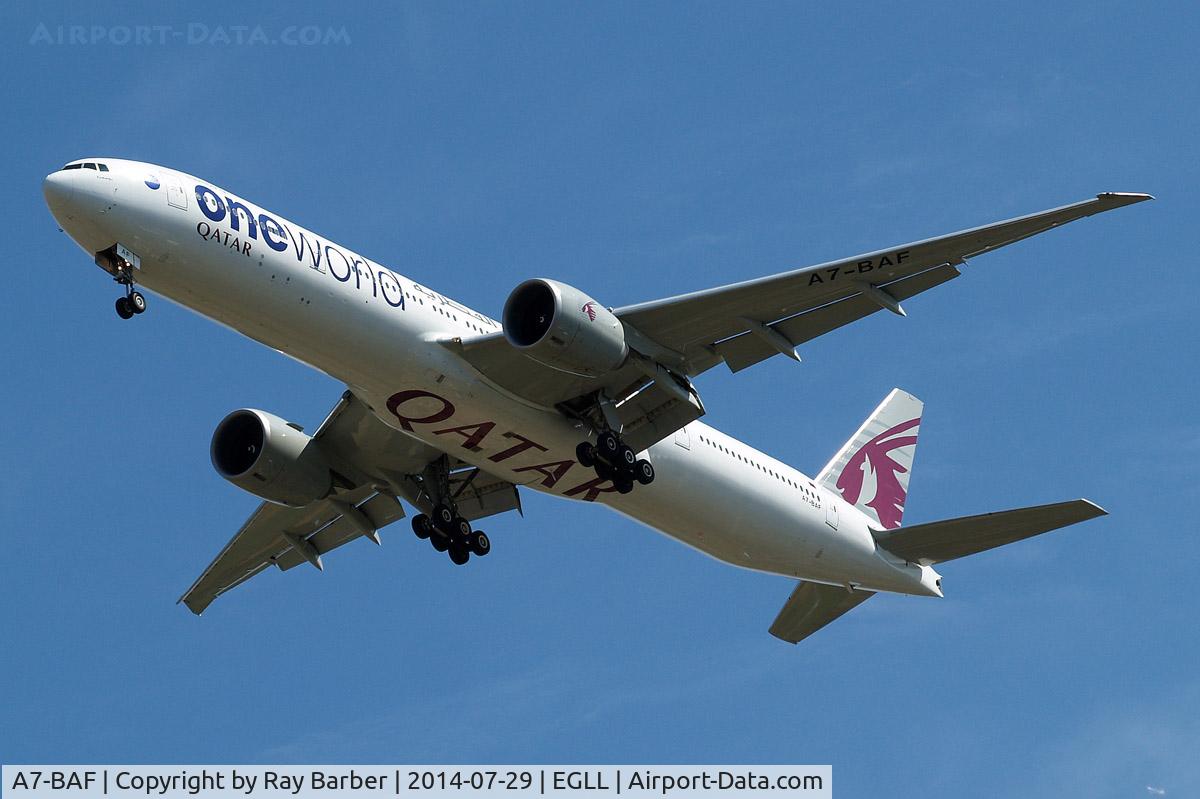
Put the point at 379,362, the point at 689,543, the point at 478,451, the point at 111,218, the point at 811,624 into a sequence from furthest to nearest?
the point at 811,624 < the point at 689,543 < the point at 478,451 < the point at 379,362 < the point at 111,218

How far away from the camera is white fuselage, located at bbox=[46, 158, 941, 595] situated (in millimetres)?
26609

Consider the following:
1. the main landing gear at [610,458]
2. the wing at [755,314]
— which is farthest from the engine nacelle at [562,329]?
the main landing gear at [610,458]

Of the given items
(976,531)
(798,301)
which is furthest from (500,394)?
(976,531)

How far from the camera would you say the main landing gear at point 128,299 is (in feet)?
86.2

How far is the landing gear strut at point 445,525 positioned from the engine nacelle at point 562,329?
5494 mm

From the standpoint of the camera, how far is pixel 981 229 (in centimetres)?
2773

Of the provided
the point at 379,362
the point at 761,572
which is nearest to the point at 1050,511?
the point at 761,572

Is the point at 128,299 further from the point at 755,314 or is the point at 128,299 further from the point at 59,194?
→ the point at 755,314

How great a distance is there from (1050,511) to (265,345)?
14534mm

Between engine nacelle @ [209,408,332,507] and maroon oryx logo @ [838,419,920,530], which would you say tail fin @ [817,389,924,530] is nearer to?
maroon oryx logo @ [838,419,920,530]

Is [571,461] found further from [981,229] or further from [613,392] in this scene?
[981,229]

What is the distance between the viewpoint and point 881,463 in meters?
39.2

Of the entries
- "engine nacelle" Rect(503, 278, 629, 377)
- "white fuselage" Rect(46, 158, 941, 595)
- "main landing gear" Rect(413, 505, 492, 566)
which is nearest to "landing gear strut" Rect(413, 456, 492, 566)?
"main landing gear" Rect(413, 505, 492, 566)

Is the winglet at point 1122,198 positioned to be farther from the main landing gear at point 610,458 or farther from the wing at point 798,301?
the main landing gear at point 610,458
